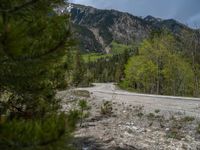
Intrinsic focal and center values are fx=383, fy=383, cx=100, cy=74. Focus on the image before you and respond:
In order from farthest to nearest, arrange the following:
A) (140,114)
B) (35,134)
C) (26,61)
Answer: (140,114) < (26,61) < (35,134)

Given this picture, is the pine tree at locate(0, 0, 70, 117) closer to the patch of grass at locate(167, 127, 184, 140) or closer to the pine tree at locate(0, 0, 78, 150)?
the pine tree at locate(0, 0, 78, 150)

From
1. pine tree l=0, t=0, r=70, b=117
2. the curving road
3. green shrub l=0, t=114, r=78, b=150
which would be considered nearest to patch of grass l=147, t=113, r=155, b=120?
the curving road

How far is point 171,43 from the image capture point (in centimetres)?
5878

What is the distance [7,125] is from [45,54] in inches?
34.2

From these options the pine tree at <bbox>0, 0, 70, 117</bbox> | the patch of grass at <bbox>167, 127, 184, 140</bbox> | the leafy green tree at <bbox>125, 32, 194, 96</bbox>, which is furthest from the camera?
the leafy green tree at <bbox>125, 32, 194, 96</bbox>

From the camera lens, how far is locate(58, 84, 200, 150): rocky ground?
10.9 meters

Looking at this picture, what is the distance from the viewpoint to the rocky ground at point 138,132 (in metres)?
10.9

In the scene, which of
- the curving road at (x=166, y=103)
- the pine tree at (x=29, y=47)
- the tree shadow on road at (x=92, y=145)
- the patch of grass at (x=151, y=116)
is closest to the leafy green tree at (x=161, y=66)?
the curving road at (x=166, y=103)

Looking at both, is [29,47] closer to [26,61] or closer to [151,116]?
[26,61]

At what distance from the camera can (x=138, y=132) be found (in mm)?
12836

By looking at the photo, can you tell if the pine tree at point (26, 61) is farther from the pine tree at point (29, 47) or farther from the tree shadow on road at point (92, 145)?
the tree shadow on road at point (92, 145)

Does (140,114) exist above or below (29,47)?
below

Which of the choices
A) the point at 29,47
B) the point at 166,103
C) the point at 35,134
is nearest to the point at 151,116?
the point at 166,103

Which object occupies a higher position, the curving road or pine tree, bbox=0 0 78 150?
pine tree, bbox=0 0 78 150
